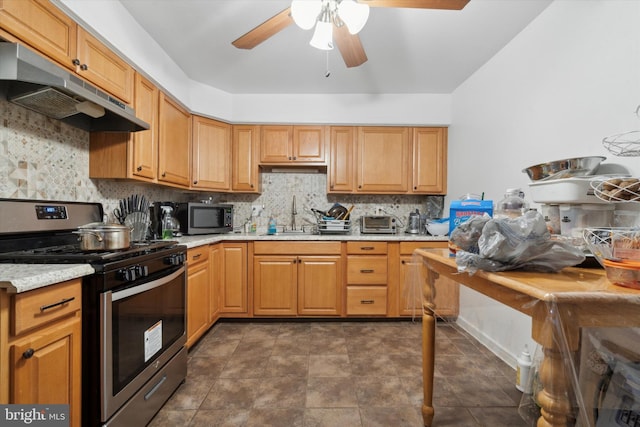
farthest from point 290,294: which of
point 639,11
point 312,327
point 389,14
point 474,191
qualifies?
point 639,11

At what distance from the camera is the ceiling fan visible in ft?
4.18

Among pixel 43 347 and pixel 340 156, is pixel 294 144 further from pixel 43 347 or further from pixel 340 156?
pixel 43 347

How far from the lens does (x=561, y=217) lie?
1249 millimetres

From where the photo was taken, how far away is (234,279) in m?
2.67

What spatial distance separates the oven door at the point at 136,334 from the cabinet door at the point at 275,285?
3.26 ft

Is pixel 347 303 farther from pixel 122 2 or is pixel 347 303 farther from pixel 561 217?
pixel 122 2

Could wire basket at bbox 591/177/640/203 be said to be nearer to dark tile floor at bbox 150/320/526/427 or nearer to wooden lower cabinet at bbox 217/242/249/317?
dark tile floor at bbox 150/320/526/427

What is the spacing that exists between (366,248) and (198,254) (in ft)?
5.07

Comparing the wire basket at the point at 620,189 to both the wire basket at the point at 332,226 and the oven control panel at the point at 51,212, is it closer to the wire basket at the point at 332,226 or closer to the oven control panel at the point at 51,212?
the wire basket at the point at 332,226

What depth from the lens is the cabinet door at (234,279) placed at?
8.73 feet

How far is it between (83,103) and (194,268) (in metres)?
1.28

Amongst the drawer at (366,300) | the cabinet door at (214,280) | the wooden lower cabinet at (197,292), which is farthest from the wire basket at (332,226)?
the wooden lower cabinet at (197,292)

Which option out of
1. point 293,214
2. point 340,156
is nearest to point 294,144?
point 340,156

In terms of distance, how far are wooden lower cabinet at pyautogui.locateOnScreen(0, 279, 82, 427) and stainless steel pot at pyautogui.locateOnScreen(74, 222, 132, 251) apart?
29 cm
